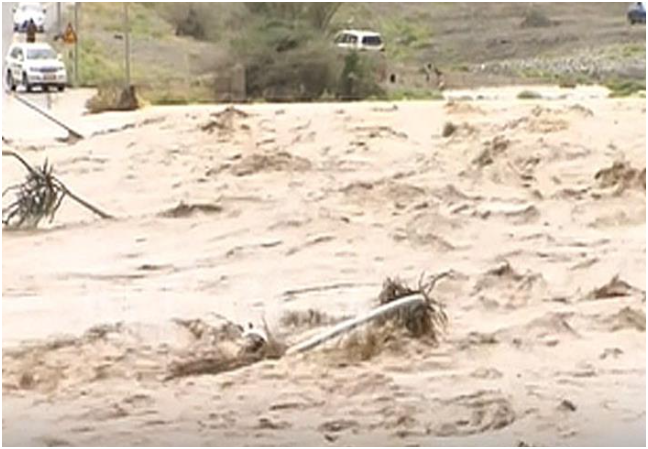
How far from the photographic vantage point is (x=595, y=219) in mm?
6566

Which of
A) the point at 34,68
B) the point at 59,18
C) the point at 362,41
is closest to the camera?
the point at 362,41

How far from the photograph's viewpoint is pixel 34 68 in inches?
181

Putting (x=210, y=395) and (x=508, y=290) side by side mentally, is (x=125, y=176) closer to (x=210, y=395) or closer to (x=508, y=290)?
(x=508, y=290)

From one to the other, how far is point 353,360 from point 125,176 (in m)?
3.08

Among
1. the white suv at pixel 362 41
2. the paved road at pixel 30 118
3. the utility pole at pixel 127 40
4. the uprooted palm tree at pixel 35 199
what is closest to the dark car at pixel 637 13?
the white suv at pixel 362 41

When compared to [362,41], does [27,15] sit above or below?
above

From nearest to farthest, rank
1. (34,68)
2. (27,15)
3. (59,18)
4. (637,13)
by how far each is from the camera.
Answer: (637,13)
(27,15)
(59,18)
(34,68)

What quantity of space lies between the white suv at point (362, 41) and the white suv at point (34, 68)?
24.0 inches

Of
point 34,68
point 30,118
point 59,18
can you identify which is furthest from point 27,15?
point 30,118

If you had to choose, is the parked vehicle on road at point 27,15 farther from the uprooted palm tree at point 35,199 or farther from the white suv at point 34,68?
the uprooted palm tree at point 35,199

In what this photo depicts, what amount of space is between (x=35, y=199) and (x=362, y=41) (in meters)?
1.85

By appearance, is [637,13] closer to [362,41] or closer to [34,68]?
[362,41]

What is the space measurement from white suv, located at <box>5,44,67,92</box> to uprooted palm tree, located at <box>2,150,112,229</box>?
0.85ft

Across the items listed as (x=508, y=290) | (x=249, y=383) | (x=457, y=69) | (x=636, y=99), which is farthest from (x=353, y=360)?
(x=636, y=99)
